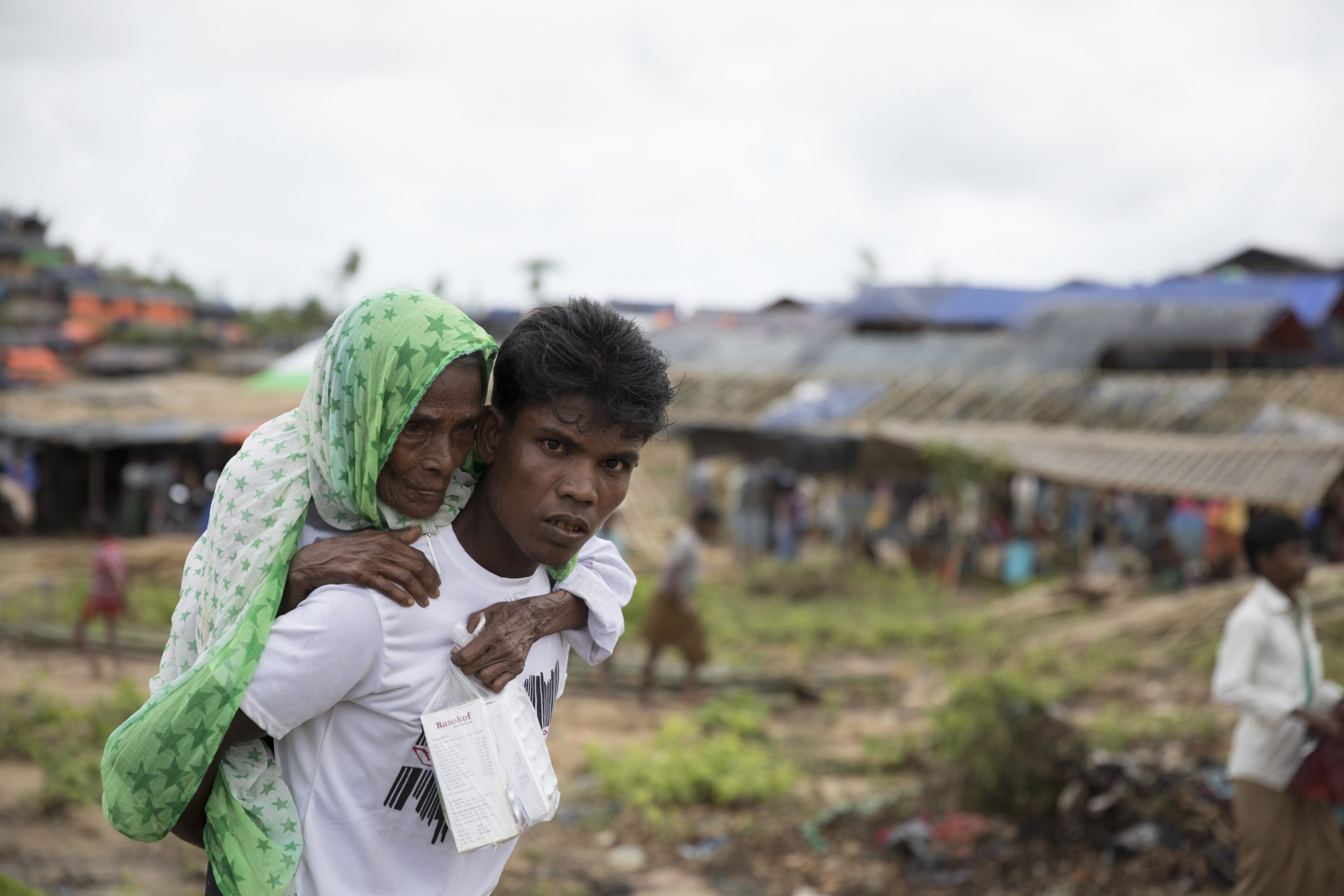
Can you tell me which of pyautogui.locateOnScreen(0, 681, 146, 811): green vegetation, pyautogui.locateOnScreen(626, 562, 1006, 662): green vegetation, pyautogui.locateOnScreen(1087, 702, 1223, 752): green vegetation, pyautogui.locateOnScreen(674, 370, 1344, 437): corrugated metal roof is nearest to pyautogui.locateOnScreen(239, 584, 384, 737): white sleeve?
pyautogui.locateOnScreen(0, 681, 146, 811): green vegetation

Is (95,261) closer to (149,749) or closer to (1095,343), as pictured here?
(1095,343)

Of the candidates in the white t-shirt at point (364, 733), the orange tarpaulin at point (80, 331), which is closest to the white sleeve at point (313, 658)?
the white t-shirt at point (364, 733)

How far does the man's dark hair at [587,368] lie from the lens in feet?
4.58

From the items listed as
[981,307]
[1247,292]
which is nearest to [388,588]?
[1247,292]

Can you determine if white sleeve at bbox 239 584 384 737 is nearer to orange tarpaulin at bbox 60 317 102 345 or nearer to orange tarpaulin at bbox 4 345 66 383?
orange tarpaulin at bbox 4 345 66 383

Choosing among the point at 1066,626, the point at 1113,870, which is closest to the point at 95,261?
the point at 1066,626

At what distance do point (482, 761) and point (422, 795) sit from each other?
99mm

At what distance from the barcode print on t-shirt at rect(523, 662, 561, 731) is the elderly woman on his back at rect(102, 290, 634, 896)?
0.35 ft

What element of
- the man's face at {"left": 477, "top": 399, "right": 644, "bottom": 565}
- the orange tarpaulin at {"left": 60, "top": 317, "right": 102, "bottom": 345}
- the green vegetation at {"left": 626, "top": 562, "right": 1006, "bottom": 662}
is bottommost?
the green vegetation at {"left": 626, "top": 562, "right": 1006, "bottom": 662}

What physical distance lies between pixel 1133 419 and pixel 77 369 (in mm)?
28287

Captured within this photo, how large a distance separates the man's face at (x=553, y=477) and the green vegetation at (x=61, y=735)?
16.8 feet

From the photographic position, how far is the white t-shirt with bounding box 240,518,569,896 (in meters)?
1.25

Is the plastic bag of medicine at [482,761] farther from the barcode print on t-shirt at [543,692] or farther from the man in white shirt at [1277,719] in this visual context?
the man in white shirt at [1277,719]

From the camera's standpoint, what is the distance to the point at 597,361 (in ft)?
4.62
